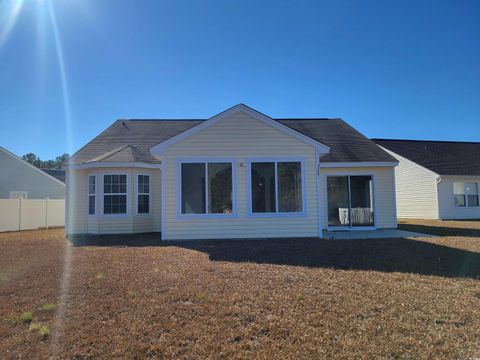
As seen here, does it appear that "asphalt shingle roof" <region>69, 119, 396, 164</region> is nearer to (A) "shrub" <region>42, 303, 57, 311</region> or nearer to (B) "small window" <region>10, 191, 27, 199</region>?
(A) "shrub" <region>42, 303, 57, 311</region>

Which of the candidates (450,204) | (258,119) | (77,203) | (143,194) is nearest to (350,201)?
(258,119)

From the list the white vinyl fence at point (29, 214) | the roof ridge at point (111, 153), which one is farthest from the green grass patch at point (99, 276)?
the white vinyl fence at point (29, 214)

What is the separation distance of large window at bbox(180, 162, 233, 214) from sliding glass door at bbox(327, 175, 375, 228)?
5886 mm

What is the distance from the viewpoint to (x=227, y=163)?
12.0 metres

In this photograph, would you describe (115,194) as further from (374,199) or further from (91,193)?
(374,199)

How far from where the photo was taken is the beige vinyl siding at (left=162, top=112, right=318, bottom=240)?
1186 centimetres

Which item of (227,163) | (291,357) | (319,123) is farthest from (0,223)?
(291,357)

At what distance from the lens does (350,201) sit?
49.8 ft

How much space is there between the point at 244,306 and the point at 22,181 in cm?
2579

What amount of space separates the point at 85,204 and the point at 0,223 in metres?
6.59

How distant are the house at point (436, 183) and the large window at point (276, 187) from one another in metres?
14.9

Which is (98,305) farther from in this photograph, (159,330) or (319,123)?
(319,123)

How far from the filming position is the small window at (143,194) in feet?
48.3

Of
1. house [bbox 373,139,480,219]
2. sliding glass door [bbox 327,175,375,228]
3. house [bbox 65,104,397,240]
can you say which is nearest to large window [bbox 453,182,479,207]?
house [bbox 373,139,480,219]
